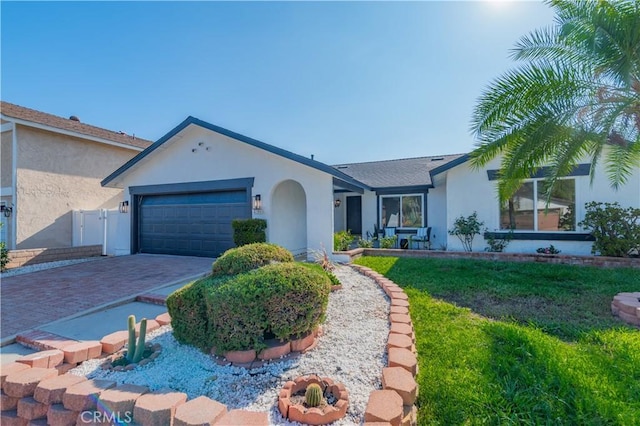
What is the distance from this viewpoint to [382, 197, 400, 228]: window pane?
52.2 feet

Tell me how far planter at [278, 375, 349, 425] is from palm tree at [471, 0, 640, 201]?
265 inches

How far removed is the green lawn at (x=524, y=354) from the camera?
9.37 ft

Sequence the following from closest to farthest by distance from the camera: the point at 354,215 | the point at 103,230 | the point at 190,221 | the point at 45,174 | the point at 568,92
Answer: the point at 568,92 < the point at 190,221 < the point at 45,174 < the point at 103,230 < the point at 354,215

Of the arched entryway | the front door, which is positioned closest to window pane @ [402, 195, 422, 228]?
the front door

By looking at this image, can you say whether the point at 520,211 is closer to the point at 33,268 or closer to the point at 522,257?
the point at 522,257

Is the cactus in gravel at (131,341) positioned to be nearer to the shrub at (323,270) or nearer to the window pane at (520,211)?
the shrub at (323,270)

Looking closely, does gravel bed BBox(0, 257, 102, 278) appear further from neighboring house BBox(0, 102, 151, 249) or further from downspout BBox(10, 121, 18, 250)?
neighboring house BBox(0, 102, 151, 249)

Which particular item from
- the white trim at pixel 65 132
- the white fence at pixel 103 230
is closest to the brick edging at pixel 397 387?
the white fence at pixel 103 230

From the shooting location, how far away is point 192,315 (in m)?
3.87

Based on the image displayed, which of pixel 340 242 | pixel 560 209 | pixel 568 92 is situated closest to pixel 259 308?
pixel 568 92

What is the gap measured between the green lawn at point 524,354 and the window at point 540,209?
3.94 metres

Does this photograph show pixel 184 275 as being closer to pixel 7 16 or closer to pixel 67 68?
pixel 7 16

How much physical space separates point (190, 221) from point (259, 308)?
427 inches

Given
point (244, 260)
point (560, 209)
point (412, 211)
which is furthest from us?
point (412, 211)
